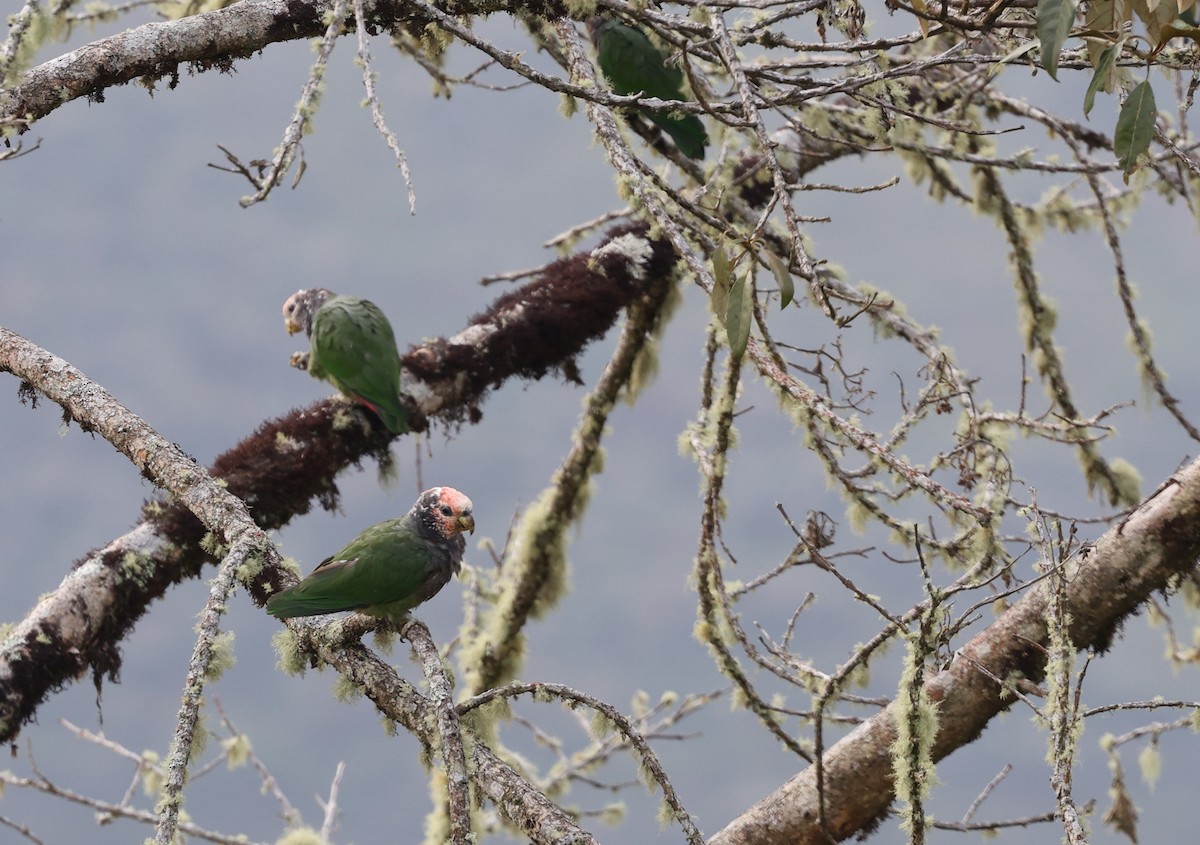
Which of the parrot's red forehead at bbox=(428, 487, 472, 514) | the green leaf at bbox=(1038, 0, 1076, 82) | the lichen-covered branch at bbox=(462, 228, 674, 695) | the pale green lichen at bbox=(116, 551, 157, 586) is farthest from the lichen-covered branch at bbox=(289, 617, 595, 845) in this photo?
the lichen-covered branch at bbox=(462, 228, 674, 695)

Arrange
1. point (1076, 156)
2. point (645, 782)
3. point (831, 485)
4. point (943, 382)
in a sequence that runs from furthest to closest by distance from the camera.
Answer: point (1076, 156) < point (943, 382) < point (831, 485) < point (645, 782)

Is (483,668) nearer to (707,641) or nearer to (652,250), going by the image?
(707,641)

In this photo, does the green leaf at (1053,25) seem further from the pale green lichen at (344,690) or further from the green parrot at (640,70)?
the green parrot at (640,70)

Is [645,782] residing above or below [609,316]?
below

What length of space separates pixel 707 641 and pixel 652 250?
5.23 ft

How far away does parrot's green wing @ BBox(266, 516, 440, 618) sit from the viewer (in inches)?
113

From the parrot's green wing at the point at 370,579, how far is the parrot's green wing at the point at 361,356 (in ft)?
2.83

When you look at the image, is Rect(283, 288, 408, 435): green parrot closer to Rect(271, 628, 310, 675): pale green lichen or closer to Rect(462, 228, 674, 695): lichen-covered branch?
Rect(462, 228, 674, 695): lichen-covered branch

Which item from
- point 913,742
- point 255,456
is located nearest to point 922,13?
point 913,742

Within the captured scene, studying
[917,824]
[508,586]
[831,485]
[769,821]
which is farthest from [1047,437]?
[508,586]

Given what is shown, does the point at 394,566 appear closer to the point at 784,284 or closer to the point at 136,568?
the point at 136,568

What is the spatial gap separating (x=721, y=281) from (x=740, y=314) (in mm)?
117

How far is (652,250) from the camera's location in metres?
4.72

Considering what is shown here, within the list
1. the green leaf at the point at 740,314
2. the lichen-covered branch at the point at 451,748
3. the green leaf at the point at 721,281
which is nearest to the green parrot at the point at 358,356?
the lichen-covered branch at the point at 451,748
